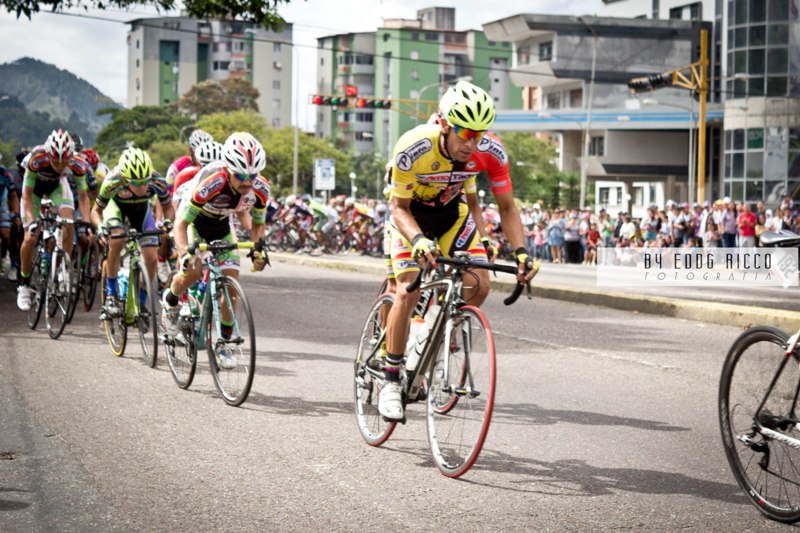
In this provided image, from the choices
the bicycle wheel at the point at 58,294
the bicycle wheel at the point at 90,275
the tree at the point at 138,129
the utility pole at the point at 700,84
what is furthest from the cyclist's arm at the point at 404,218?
the tree at the point at 138,129

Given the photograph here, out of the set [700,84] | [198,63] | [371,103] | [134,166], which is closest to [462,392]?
[134,166]

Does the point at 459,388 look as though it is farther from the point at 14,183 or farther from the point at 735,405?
the point at 14,183

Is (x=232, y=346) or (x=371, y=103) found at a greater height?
(x=371, y=103)

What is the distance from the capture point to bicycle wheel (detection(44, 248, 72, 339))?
12195 millimetres

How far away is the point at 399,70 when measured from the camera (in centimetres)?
15588

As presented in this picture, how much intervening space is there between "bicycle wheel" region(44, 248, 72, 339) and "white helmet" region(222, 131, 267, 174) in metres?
4.13

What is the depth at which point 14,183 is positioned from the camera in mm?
17547

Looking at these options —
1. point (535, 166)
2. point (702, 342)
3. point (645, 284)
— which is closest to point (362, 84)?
point (535, 166)

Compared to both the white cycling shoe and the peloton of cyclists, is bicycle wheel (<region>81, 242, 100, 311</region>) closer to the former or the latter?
the peloton of cyclists

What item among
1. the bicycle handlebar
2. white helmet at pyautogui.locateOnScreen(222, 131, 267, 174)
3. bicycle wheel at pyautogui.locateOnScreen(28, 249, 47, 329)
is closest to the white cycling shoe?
the bicycle handlebar

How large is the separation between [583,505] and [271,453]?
1.99 meters

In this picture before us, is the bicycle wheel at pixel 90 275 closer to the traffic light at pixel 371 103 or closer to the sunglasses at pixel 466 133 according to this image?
the sunglasses at pixel 466 133

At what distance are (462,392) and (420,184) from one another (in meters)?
1.50

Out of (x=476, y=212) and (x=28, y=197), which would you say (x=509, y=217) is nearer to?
(x=476, y=212)
